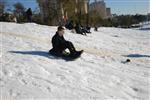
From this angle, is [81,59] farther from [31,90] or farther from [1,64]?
[31,90]

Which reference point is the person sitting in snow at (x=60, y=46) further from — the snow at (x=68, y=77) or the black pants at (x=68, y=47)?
the snow at (x=68, y=77)

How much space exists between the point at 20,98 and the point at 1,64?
Answer: 2.80 m

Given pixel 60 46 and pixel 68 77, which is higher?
pixel 60 46

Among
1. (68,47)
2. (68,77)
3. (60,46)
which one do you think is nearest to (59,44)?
(60,46)

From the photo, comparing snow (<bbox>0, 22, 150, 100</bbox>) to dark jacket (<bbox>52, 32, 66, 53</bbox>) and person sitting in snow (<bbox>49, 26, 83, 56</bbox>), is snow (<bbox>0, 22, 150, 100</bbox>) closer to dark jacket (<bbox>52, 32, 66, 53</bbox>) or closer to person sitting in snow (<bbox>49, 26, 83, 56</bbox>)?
person sitting in snow (<bbox>49, 26, 83, 56</bbox>)

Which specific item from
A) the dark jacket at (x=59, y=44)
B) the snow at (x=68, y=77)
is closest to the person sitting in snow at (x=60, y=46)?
the dark jacket at (x=59, y=44)

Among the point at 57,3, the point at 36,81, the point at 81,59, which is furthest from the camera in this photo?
the point at 57,3

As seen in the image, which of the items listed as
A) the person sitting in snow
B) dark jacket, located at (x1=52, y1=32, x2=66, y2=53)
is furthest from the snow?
dark jacket, located at (x1=52, y1=32, x2=66, y2=53)

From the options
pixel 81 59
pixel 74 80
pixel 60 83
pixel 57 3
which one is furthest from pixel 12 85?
pixel 57 3

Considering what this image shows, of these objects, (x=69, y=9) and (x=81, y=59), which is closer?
(x=81, y=59)

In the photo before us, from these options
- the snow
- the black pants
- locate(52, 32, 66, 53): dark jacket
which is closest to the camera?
the snow

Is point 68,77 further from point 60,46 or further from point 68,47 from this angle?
point 60,46

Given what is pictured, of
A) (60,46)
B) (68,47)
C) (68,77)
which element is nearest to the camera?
(68,77)

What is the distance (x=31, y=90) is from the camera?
780 cm
